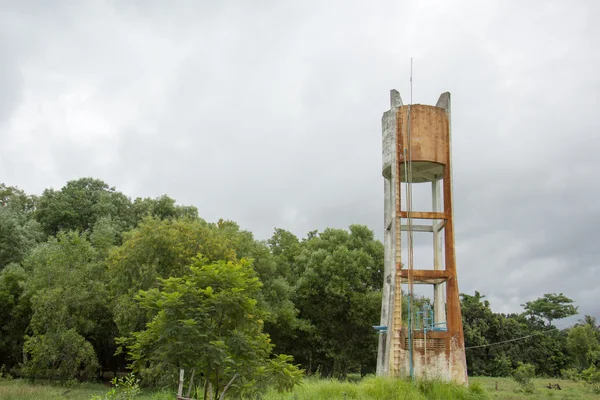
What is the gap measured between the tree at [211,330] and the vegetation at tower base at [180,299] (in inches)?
1.9

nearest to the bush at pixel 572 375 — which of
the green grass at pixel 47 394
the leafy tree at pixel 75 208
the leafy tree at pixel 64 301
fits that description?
the green grass at pixel 47 394

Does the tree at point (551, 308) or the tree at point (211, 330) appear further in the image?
the tree at point (551, 308)

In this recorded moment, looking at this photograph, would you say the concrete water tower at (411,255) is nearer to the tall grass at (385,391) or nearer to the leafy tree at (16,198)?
the tall grass at (385,391)

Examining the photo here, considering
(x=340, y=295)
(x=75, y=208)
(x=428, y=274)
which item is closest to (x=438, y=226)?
(x=428, y=274)

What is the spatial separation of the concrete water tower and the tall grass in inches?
48.9

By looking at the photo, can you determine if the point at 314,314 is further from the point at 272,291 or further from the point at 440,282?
the point at 440,282

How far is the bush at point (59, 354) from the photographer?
90.4ft

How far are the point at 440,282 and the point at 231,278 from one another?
1133 cm

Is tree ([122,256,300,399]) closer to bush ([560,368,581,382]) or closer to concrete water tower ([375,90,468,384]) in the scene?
concrete water tower ([375,90,468,384])

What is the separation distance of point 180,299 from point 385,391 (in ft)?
25.0

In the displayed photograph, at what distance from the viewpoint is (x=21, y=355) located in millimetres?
34312

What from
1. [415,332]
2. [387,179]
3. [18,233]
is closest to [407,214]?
[387,179]

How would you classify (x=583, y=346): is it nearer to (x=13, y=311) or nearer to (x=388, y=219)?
(x=388, y=219)

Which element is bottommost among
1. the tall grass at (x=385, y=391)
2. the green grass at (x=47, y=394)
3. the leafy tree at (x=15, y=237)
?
the green grass at (x=47, y=394)
